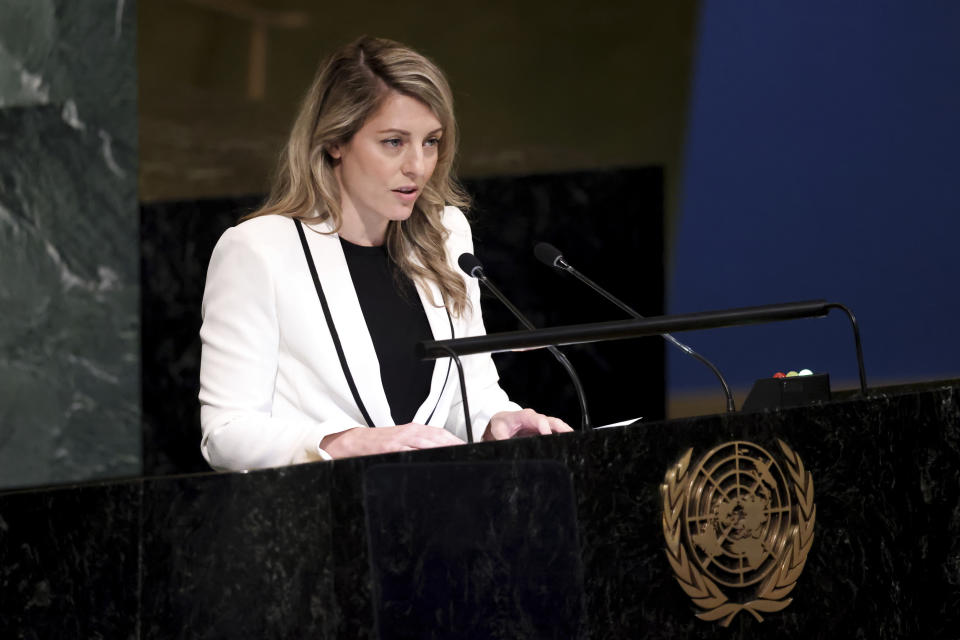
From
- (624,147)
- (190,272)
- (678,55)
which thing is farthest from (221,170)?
(678,55)

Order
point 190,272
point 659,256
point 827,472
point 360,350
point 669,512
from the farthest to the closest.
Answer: point 659,256 → point 190,272 → point 360,350 → point 827,472 → point 669,512

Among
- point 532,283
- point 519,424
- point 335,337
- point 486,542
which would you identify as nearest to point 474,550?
point 486,542

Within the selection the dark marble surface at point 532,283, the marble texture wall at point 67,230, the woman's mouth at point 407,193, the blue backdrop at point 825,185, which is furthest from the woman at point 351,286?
the blue backdrop at point 825,185

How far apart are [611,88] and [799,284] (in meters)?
1.06

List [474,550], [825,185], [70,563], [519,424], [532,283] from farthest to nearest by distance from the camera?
[825,185], [532,283], [519,424], [474,550], [70,563]

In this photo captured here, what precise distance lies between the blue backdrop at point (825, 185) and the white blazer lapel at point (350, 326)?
7.97 ft

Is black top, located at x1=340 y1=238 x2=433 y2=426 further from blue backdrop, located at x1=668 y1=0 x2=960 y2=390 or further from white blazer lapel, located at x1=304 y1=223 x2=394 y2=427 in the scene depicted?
blue backdrop, located at x1=668 y1=0 x2=960 y2=390

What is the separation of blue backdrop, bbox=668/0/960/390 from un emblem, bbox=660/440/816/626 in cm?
279

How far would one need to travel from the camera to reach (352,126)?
2.71m

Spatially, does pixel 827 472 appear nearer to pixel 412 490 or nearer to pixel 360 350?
pixel 412 490

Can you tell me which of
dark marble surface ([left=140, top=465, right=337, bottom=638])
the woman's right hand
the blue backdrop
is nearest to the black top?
the woman's right hand

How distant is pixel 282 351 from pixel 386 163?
50 cm

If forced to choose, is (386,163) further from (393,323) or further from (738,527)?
(738,527)

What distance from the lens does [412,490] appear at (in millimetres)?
1685
